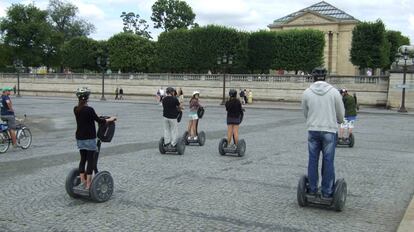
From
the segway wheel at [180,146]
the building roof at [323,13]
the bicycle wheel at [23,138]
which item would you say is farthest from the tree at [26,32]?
the segway wheel at [180,146]

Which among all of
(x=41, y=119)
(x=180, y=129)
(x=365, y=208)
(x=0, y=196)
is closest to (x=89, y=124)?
(x=0, y=196)

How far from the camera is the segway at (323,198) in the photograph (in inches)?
301

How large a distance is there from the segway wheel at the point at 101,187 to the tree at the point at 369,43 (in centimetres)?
4833

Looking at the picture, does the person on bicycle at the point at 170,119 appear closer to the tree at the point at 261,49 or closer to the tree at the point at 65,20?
the tree at the point at 261,49

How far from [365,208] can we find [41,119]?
76.7ft

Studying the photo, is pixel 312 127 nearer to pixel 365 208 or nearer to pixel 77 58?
pixel 365 208

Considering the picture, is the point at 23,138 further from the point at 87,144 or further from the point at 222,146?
the point at 87,144

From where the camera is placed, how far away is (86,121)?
8.10 meters

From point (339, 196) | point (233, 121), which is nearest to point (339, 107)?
point (339, 196)

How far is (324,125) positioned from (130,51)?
204 ft

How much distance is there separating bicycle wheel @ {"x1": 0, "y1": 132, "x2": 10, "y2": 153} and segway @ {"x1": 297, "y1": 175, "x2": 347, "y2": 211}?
9756 millimetres

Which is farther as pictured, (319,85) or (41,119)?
(41,119)

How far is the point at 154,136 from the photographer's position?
18781 mm

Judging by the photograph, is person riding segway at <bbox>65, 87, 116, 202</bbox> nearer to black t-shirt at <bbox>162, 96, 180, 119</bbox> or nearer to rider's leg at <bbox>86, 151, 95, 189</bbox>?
rider's leg at <bbox>86, 151, 95, 189</bbox>
